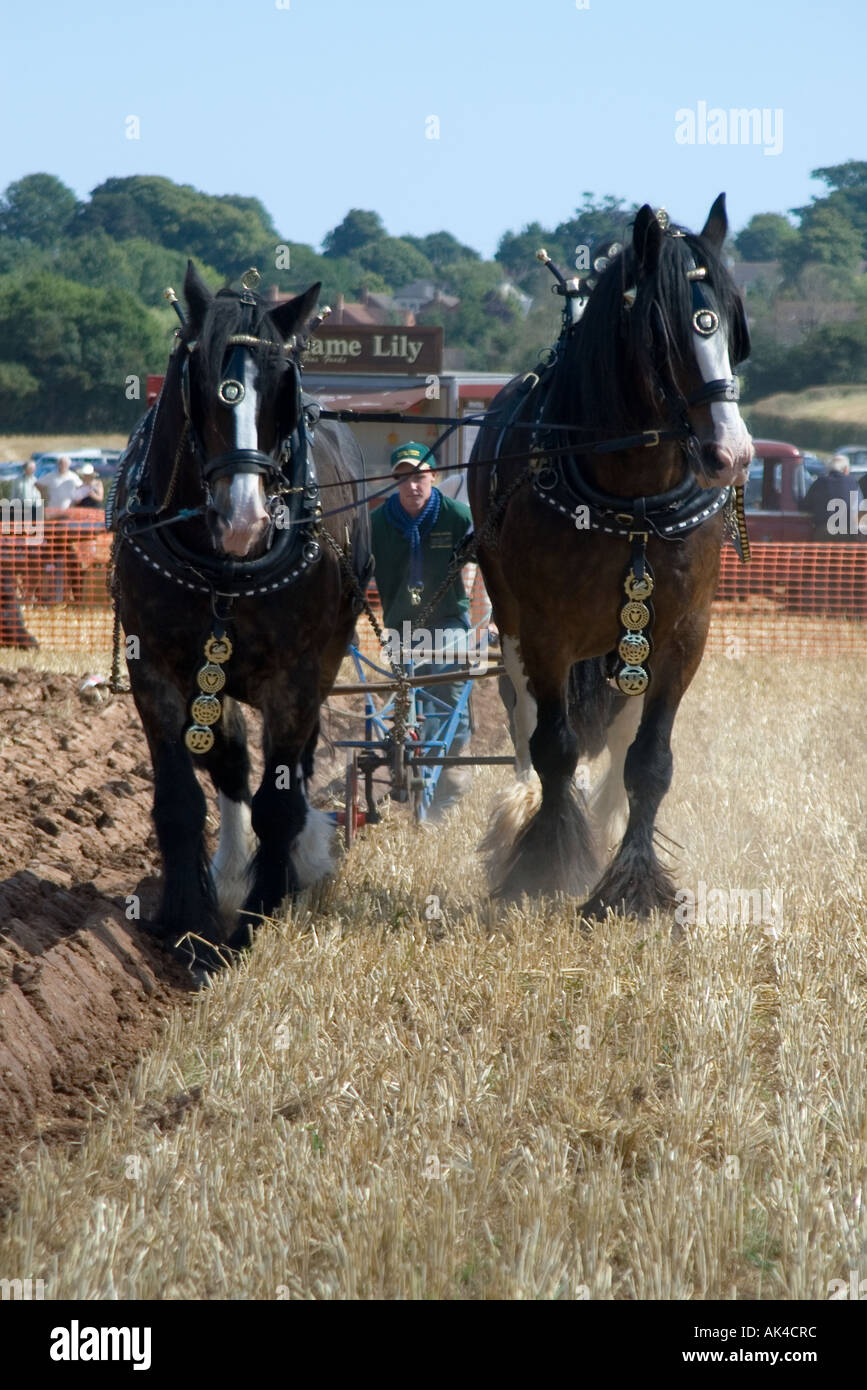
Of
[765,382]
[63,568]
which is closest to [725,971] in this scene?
[63,568]

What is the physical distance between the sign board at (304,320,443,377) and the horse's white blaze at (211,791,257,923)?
15798mm

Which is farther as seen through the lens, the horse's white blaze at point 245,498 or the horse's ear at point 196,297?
the horse's ear at point 196,297

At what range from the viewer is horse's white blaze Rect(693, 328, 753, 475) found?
179 inches

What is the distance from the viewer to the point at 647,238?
4.84 metres

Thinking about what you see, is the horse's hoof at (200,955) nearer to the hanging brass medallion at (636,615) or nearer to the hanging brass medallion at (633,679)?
the hanging brass medallion at (633,679)

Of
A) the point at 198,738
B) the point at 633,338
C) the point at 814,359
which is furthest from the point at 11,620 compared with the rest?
the point at 814,359

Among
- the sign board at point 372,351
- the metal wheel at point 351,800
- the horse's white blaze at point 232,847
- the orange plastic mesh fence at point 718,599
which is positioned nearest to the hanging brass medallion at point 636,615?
the horse's white blaze at point 232,847

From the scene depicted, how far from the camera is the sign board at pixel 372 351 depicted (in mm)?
21031

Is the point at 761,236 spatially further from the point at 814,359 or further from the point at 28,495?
the point at 28,495

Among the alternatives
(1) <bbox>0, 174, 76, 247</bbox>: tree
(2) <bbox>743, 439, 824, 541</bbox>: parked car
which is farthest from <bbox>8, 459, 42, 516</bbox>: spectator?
(1) <bbox>0, 174, 76, 247</bbox>: tree

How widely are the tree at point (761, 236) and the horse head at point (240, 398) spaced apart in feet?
436

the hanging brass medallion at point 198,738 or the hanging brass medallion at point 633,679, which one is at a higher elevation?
the hanging brass medallion at point 633,679

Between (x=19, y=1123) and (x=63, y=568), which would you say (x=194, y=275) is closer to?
(x=19, y=1123)

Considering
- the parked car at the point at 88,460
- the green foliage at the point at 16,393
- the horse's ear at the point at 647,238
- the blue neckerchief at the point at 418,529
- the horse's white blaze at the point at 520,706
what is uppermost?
the green foliage at the point at 16,393
